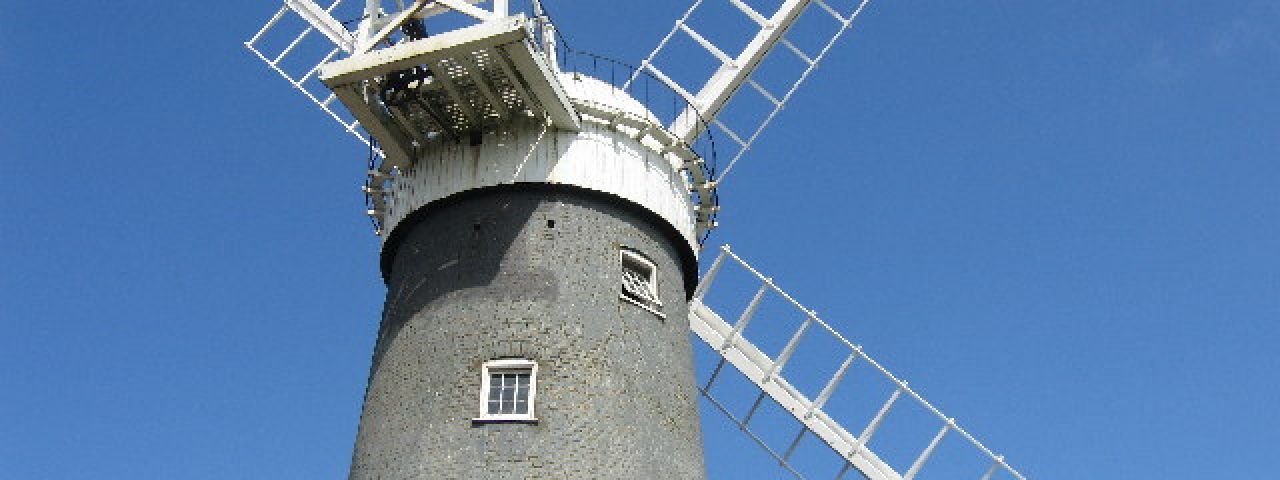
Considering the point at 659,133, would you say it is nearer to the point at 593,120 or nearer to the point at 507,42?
the point at 593,120

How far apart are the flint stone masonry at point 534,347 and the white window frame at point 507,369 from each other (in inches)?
2.5

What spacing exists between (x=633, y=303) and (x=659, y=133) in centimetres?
253

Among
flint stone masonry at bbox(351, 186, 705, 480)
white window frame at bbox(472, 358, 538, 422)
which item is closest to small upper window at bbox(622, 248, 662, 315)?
flint stone masonry at bbox(351, 186, 705, 480)

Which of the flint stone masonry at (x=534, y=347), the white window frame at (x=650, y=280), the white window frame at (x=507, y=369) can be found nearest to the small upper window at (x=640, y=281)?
the white window frame at (x=650, y=280)

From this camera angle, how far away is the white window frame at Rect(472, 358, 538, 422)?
48.5ft

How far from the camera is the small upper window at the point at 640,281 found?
16.5 m

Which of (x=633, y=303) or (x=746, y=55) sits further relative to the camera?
(x=746, y=55)

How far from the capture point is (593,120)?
17359 mm

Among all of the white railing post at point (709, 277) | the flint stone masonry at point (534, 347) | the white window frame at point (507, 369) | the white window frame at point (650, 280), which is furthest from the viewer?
the white railing post at point (709, 277)

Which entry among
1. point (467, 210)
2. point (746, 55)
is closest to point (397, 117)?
point (467, 210)

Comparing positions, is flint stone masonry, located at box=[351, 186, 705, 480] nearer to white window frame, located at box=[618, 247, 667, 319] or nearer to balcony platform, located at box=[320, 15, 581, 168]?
white window frame, located at box=[618, 247, 667, 319]

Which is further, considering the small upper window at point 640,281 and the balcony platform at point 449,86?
the small upper window at point 640,281

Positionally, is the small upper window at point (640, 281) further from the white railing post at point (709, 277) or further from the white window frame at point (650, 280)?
the white railing post at point (709, 277)

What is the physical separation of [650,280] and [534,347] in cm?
216
